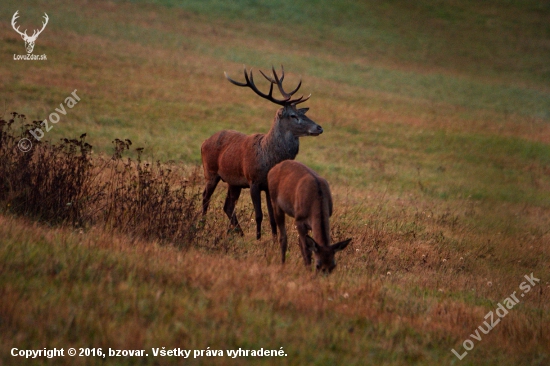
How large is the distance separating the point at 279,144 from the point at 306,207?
284 cm

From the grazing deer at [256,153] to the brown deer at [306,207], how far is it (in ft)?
3.92

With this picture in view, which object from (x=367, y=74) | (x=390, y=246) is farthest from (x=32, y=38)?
(x=390, y=246)

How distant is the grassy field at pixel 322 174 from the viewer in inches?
226

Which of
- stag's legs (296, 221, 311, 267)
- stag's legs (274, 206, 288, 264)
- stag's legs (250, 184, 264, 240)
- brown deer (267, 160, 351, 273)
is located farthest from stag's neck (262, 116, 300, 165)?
stag's legs (296, 221, 311, 267)

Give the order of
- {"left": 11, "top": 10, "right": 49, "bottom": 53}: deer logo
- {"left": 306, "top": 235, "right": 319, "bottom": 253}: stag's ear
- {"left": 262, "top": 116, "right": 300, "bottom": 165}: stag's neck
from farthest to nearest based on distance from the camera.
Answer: {"left": 11, "top": 10, "right": 49, "bottom": 53}: deer logo, {"left": 262, "top": 116, "right": 300, "bottom": 165}: stag's neck, {"left": 306, "top": 235, "right": 319, "bottom": 253}: stag's ear

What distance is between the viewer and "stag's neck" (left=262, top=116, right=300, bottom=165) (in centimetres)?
1088

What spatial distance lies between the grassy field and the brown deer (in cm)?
29

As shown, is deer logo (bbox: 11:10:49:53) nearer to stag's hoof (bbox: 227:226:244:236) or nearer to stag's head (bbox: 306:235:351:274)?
stag's hoof (bbox: 227:226:244:236)

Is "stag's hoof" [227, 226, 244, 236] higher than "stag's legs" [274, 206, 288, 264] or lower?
lower

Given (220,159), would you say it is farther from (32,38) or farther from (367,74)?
(367,74)

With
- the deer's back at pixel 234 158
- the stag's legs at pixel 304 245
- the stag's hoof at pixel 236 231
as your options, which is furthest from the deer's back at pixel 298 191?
the deer's back at pixel 234 158

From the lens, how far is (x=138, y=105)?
81.6ft

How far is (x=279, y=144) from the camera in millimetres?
10984

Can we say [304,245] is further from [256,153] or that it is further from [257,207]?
[256,153]
